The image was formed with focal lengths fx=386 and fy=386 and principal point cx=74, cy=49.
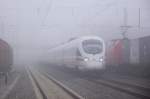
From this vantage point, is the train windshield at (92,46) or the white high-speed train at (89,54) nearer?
the white high-speed train at (89,54)

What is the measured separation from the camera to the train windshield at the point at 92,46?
1024 inches

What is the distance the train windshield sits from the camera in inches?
1024

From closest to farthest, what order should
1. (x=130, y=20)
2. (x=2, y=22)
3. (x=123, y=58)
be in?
(x=123, y=58)
(x=130, y=20)
(x=2, y=22)

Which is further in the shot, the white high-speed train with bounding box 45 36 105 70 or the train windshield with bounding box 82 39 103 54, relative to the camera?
the train windshield with bounding box 82 39 103 54

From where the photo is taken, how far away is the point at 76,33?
40.7 m

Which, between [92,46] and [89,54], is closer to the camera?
[89,54]

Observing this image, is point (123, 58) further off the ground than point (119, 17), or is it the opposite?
point (119, 17)

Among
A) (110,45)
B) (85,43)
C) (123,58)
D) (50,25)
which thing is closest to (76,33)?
(50,25)

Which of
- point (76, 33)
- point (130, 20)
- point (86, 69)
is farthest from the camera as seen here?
point (76, 33)

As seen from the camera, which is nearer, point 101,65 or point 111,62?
point 101,65

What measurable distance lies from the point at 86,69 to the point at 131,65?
542 cm

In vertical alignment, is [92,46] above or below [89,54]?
above

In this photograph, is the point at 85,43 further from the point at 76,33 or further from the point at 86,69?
the point at 76,33

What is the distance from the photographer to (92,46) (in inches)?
1041
